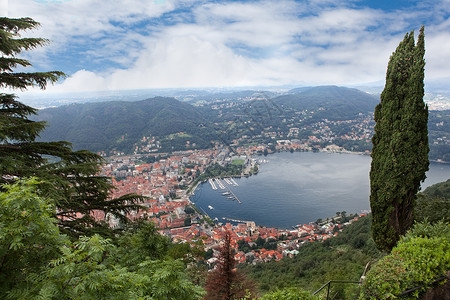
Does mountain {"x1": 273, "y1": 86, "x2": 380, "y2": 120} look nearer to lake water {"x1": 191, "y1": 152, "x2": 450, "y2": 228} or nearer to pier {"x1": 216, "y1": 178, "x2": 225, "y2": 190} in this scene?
lake water {"x1": 191, "y1": 152, "x2": 450, "y2": 228}

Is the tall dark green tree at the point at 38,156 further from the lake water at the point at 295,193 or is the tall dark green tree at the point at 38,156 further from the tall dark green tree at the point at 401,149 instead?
the lake water at the point at 295,193

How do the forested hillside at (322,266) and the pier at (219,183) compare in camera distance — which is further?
the pier at (219,183)

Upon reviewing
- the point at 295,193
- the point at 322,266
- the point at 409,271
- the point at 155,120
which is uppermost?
the point at 155,120

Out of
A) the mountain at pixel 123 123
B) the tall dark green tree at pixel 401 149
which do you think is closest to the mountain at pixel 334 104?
the mountain at pixel 123 123

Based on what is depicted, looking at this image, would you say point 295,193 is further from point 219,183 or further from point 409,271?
point 409,271

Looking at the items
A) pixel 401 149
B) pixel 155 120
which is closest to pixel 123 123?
pixel 155 120

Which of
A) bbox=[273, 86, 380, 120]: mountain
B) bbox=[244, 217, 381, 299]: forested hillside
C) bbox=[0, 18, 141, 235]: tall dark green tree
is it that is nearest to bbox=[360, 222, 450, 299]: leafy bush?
bbox=[0, 18, 141, 235]: tall dark green tree
